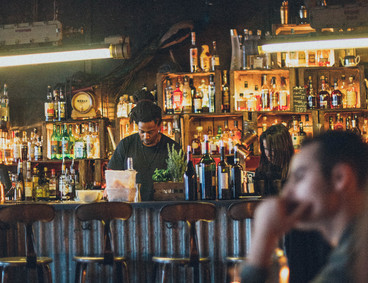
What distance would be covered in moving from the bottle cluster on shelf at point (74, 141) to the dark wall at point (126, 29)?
51 centimetres

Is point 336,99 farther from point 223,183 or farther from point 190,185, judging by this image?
point 190,185

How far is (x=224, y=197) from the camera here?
3.61 metres

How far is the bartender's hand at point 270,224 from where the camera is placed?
0.77 m

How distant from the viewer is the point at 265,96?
18.6 feet

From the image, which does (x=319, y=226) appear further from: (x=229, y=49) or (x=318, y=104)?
(x=229, y=49)

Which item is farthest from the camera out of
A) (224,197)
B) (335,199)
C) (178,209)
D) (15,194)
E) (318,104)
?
(318,104)

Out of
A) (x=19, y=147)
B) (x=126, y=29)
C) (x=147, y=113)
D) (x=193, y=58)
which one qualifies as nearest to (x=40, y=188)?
(x=19, y=147)

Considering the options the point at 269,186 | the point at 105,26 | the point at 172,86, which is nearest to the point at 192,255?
the point at 269,186

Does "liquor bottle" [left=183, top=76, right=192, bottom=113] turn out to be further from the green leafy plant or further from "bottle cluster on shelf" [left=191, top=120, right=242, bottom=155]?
the green leafy plant

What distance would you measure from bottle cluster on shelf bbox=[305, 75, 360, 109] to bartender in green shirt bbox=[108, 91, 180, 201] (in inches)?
74.6

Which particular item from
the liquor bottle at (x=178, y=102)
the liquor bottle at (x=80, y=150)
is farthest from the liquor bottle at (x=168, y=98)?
the liquor bottle at (x=80, y=150)

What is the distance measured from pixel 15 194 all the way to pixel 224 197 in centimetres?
204

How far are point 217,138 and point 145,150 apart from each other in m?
1.39

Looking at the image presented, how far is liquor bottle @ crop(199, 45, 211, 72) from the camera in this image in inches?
229
